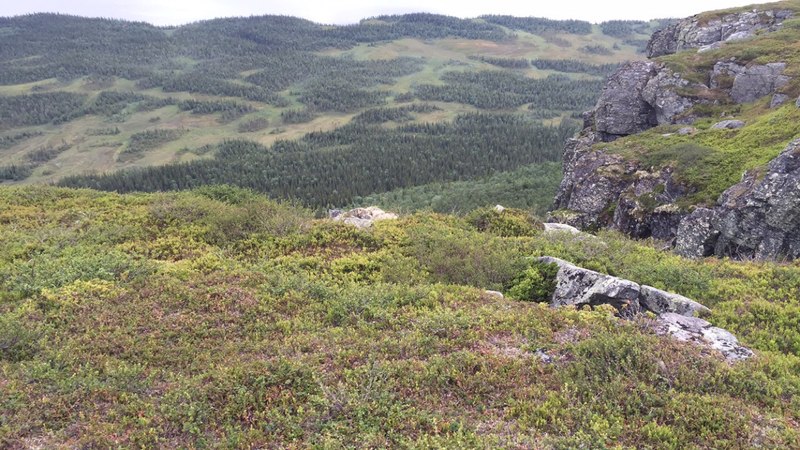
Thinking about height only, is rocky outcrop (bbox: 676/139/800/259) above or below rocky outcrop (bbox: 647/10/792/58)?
below

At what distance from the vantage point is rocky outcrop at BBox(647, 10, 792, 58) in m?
68.8

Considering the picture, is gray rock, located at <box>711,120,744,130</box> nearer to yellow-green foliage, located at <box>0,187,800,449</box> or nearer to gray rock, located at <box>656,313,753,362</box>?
yellow-green foliage, located at <box>0,187,800,449</box>

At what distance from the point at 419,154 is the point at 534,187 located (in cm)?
7409

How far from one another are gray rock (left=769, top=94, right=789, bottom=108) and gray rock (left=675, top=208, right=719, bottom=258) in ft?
77.6

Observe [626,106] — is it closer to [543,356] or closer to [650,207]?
[650,207]

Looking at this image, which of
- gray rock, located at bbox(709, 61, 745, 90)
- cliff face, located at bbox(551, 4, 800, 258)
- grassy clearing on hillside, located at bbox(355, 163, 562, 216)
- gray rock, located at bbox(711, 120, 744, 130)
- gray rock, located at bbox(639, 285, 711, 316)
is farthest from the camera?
grassy clearing on hillside, located at bbox(355, 163, 562, 216)

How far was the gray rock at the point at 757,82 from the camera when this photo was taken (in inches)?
1957

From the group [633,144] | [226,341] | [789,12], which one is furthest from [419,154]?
[226,341]

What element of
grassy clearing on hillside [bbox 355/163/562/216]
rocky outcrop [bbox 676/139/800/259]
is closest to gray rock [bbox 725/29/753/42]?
grassy clearing on hillside [bbox 355/163/562/216]

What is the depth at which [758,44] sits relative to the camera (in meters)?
56.0

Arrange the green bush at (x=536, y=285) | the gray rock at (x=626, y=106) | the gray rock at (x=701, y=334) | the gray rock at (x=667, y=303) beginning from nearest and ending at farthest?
the gray rock at (x=701, y=334) < the gray rock at (x=667, y=303) < the green bush at (x=536, y=285) < the gray rock at (x=626, y=106)

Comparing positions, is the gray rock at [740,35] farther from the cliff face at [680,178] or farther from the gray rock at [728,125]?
the gray rock at [728,125]

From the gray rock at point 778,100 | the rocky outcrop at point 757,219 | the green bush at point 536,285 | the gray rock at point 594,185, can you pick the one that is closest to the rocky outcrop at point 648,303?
the green bush at point 536,285

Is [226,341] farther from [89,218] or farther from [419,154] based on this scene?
[419,154]
